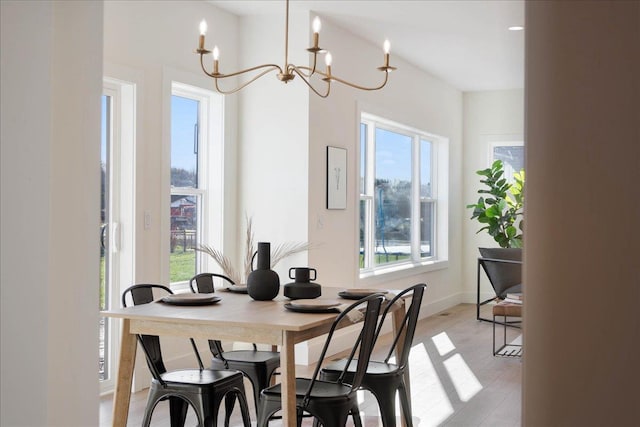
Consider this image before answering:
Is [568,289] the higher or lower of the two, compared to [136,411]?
higher

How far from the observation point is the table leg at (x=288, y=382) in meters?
2.46

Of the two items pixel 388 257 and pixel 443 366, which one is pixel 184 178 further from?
pixel 388 257

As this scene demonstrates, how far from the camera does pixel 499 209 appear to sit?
8453mm

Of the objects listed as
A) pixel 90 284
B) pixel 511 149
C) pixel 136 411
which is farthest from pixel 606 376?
pixel 511 149

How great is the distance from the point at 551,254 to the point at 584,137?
0.19 feet

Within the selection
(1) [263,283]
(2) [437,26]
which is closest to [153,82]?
(1) [263,283]

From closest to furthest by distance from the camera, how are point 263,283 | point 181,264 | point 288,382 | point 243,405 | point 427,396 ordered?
point 288,382, point 243,405, point 263,283, point 427,396, point 181,264

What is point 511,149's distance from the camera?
29.7 feet

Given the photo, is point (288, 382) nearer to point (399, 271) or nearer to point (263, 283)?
point (263, 283)

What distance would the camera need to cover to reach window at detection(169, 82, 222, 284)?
4988 millimetres

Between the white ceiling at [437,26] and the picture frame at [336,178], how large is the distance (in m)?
1.14

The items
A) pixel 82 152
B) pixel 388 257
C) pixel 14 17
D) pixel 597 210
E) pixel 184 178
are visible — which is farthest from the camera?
pixel 388 257

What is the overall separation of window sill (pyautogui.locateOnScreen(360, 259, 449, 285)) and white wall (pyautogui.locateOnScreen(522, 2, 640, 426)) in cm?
596

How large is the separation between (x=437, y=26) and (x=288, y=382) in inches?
168
